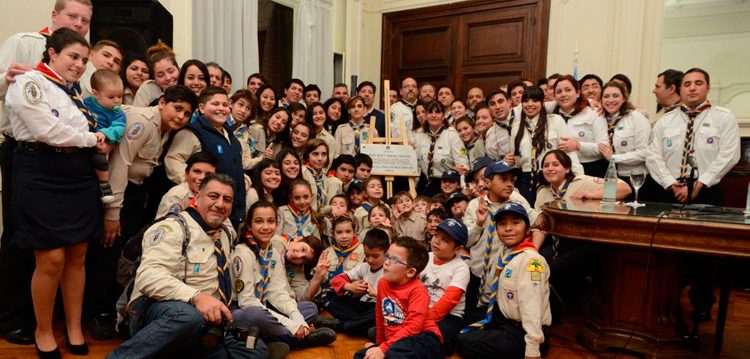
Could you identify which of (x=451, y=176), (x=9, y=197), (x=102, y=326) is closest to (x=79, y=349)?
(x=102, y=326)

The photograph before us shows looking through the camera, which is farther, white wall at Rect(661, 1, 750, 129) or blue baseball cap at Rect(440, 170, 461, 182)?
white wall at Rect(661, 1, 750, 129)

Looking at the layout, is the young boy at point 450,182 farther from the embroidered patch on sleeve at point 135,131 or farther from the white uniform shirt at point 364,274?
the embroidered patch on sleeve at point 135,131

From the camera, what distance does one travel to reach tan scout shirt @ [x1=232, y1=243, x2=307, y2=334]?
2502 millimetres

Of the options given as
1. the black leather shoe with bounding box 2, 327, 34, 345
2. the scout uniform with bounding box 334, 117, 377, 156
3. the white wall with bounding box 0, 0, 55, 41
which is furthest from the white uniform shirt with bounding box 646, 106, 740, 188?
the white wall with bounding box 0, 0, 55, 41

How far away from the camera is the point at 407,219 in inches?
153

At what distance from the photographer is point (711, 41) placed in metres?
5.99

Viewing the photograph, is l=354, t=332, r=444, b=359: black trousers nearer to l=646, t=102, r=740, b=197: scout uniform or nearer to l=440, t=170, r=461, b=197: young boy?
l=440, t=170, r=461, b=197: young boy

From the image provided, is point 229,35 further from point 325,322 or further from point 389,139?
point 325,322

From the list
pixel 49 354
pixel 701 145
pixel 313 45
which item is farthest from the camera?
pixel 313 45

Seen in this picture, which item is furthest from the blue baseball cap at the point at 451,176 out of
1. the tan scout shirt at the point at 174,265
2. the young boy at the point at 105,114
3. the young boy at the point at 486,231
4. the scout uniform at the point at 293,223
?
the young boy at the point at 105,114

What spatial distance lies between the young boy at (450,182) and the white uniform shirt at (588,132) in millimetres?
1044

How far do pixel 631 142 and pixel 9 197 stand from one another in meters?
3.95

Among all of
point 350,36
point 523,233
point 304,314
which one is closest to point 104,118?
point 304,314

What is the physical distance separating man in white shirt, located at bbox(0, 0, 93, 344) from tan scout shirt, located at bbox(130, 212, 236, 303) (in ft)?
2.82
